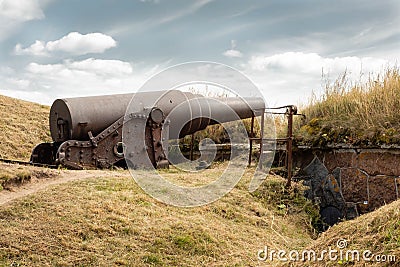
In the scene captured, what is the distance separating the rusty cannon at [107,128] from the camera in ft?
29.8

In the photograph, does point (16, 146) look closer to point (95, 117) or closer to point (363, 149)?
point (95, 117)

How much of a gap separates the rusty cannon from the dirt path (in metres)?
1.12

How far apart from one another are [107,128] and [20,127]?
619 centimetres

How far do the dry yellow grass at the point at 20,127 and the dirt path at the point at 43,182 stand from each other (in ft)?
18.0

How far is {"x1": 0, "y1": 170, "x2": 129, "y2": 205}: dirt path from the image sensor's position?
628cm

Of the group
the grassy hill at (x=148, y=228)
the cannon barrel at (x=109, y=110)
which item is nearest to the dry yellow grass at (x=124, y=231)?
the grassy hill at (x=148, y=228)

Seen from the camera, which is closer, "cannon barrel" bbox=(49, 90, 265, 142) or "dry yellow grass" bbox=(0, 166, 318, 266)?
"dry yellow grass" bbox=(0, 166, 318, 266)

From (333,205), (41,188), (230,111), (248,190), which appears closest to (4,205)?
(41,188)

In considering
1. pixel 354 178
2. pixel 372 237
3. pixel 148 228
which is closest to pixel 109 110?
pixel 148 228

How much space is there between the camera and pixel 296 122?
10797 millimetres

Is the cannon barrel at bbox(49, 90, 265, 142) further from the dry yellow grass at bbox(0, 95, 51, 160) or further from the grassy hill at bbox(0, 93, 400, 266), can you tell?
the dry yellow grass at bbox(0, 95, 51, 160)

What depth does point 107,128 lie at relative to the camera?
9203 mm

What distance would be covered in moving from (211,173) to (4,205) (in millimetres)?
4202

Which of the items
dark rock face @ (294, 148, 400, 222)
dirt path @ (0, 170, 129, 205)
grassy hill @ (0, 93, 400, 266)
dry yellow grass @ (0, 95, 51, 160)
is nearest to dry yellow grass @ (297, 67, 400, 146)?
dark rock face @ (294, 148, 400, 222)
